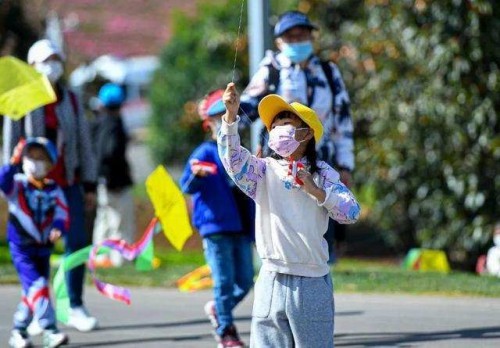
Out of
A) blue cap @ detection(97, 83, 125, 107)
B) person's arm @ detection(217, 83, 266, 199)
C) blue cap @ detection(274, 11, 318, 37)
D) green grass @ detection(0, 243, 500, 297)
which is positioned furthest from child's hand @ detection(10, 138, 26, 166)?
blue cap @ detection(97, 83, 125, 107)

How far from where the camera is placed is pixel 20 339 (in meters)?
9.11

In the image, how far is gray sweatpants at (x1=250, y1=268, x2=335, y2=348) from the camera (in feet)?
22.4

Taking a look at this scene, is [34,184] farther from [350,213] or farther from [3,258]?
[3,258]

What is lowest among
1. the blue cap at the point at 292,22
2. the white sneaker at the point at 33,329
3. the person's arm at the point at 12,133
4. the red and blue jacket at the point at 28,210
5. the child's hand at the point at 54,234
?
the white sneaker at the point at 33,329

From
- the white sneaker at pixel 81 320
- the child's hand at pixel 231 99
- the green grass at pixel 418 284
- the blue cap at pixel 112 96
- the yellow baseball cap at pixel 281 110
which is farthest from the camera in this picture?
the blue cap at pixel 112 96

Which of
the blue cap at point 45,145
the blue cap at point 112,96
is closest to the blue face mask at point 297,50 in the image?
the blue cap at point 45,145

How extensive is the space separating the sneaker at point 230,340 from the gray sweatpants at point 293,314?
6.15 feet

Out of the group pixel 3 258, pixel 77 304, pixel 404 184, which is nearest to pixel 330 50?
pixel 404 184

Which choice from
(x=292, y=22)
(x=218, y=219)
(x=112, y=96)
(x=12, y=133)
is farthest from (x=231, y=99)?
(x=112, y=96)

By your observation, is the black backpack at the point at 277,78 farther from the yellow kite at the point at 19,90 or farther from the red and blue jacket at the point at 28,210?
the red and blue jacket at the point at 28,210

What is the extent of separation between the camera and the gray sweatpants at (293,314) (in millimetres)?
6812

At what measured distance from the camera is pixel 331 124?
9.22 m

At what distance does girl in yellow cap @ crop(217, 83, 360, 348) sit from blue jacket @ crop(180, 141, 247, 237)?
1793mm

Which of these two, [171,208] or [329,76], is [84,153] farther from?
[329,76]
